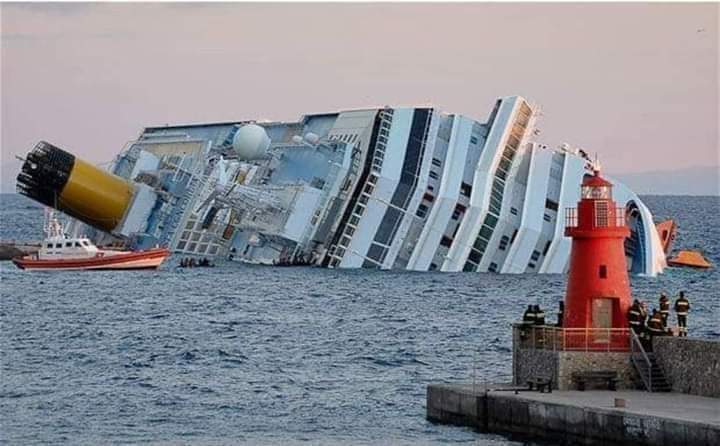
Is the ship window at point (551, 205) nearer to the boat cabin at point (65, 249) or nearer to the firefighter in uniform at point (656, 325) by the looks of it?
the boat cabin at point (65, 249)

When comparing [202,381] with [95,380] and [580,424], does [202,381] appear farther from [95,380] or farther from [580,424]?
[580,424]

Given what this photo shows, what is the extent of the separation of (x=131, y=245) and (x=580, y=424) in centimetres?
6526

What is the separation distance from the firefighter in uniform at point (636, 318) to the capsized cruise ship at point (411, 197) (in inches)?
1653

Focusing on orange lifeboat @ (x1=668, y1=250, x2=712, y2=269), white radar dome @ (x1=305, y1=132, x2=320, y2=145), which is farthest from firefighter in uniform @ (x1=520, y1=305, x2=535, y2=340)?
orange lifeboat @ (x1=668, y1=250, x2=712, y2=269)

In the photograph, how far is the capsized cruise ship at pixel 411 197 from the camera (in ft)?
253

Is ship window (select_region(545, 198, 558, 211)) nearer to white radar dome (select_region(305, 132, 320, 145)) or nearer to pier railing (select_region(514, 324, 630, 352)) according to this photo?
white radar dome (select_region(305, 132, 320, 145))

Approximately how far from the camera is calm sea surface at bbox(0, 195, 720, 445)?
35.4 m

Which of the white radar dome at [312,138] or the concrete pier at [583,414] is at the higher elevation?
the white radar dome at [312,138]

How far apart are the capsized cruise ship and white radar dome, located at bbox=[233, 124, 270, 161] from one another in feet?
8.13

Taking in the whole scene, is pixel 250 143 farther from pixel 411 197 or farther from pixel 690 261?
pixel 690 261

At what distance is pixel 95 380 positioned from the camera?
4350cm

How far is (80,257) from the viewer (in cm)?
8531

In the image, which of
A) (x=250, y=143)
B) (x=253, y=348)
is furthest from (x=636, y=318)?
(x=250, y=143)

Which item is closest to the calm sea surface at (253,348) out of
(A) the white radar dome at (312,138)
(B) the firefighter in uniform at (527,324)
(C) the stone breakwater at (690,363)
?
(B) the firefighter in uniform at (527,324)
